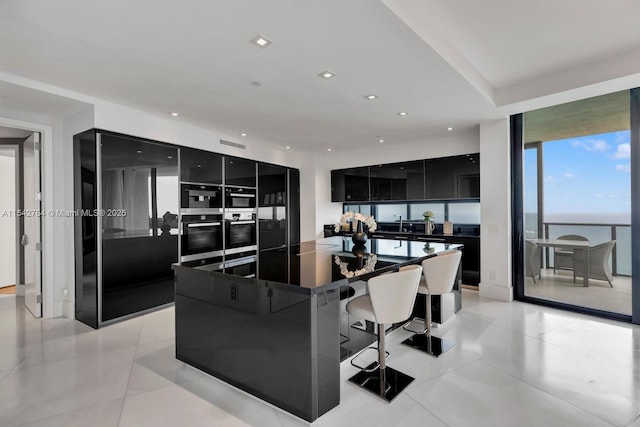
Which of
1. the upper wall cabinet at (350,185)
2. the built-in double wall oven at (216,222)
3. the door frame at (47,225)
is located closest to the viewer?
the door frame at (47,225)

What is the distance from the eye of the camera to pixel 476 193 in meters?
4.98

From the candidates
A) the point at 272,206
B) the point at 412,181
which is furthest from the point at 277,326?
the point at 412,181

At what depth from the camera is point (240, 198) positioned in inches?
201

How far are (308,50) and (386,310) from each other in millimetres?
2021

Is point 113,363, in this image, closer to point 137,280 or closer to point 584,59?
point 137,280

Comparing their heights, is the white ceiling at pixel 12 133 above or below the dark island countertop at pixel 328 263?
above

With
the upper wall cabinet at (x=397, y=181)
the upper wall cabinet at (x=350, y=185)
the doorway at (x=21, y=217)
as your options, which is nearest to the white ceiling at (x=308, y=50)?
the doorway at (x=21, y=217)

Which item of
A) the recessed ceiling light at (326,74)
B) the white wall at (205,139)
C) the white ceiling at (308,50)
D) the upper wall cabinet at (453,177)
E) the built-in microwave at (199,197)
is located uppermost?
the white ceiling at (308,50)

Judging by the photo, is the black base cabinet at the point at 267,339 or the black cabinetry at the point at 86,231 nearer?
the black base cabinet at the point at 267,339

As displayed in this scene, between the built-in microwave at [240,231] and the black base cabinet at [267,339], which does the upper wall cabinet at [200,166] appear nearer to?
the built-in microwave at [240,231]

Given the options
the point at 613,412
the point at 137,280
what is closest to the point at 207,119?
the point at 137,280

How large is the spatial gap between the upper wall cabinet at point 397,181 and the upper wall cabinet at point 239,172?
2.38 metres

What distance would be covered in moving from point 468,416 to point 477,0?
2802mm

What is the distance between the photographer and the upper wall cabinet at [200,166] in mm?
4336
